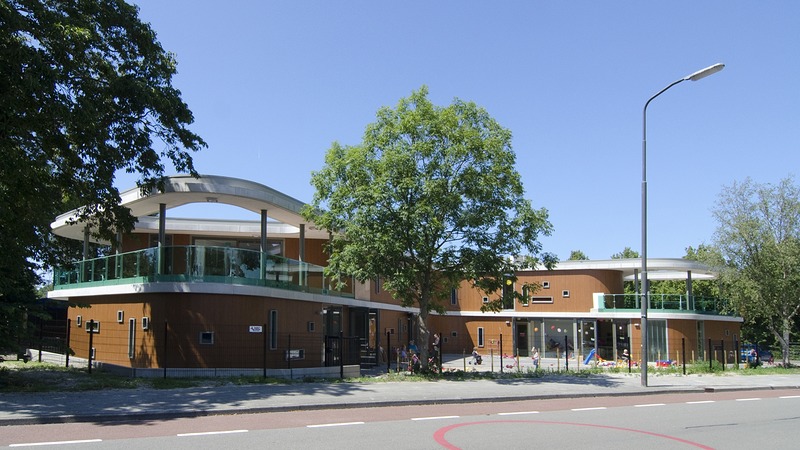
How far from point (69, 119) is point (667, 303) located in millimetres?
33990

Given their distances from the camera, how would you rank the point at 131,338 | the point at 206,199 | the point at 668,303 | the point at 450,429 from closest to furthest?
1. the point at 450,429
2. the point at 131,338
3. the point at 206,199
4. the point at 668,303

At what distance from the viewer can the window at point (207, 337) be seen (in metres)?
19.8

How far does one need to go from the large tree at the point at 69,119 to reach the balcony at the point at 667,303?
2900 centimetres

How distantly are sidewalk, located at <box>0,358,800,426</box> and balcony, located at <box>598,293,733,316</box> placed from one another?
15566 mm

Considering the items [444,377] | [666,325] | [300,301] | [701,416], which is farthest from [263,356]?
[666,325]

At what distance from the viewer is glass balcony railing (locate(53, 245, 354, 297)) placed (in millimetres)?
19953

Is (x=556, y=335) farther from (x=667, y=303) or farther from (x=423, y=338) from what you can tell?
(x=423, y=338)

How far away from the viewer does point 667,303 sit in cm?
3853

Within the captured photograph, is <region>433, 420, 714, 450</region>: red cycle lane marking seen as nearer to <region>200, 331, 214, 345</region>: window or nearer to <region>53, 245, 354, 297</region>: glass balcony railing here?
<region>200, 331, 214, 345</region>: window

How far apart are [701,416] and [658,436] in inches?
149

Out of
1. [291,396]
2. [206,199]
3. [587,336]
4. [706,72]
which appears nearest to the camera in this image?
[291,396]

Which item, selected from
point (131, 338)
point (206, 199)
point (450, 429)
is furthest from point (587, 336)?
point (450, 429)

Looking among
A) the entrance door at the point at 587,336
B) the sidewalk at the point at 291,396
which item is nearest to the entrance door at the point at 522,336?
the entrance door at the point at 587,336

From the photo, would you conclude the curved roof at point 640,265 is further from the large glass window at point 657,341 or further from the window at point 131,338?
the window at point 131,338
